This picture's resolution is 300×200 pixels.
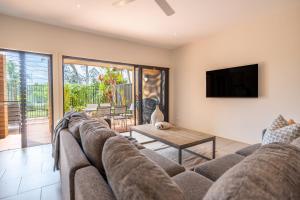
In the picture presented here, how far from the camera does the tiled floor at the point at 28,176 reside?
6.08 feet

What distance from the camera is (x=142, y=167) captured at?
2.39 ft

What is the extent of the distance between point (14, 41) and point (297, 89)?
5.41 metres

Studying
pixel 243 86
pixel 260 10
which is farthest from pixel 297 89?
pixel 260 10

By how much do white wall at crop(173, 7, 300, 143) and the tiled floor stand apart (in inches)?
145

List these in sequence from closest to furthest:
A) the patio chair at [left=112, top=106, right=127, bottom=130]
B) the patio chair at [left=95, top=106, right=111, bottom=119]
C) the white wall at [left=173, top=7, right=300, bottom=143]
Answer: the white wall at [left=173, top=7, right=300, bottom=143] < the patio chair at [left=95, top=106, right=111, bottom=119] < the patio chair at [left=112, top=106, right=127, bottom=130]

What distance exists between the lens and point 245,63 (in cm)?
365

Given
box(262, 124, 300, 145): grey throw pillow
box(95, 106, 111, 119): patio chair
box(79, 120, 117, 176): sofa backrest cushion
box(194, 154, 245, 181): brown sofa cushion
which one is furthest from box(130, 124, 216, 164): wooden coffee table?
box(95, 106, 111, 119): patio chair

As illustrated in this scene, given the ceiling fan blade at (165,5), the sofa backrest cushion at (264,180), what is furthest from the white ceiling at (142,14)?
the sofa backrest cushion at (264,180)

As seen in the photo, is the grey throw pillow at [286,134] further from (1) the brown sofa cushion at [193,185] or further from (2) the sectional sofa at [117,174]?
(1) the brown sofa cushion at [193,185]

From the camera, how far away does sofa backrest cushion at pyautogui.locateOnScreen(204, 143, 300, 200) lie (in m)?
0.52

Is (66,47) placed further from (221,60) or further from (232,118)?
(232,118)

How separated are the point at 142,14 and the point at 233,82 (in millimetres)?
2515

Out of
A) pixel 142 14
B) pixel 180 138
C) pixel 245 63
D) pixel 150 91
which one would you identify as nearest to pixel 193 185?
pixel 180 138

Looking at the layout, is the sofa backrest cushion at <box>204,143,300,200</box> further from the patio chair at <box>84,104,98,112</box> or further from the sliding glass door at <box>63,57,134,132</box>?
the patio chair at <box>84,104,98,112</box>
